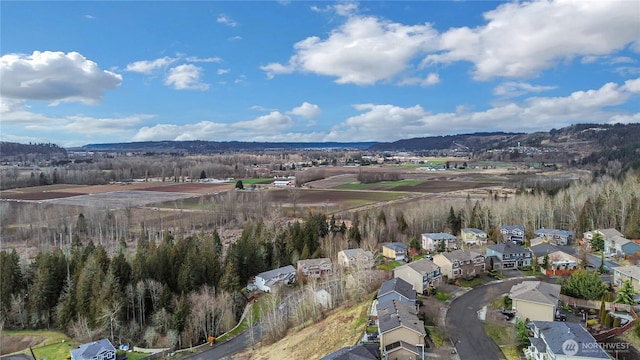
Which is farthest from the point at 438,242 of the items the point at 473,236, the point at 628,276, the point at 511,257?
the point at 628,276

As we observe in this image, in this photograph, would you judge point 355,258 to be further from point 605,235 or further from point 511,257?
point 605,235

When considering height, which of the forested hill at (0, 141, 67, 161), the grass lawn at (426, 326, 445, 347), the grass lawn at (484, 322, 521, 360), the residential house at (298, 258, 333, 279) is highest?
the forested hill at (0, 141, 67, 161)

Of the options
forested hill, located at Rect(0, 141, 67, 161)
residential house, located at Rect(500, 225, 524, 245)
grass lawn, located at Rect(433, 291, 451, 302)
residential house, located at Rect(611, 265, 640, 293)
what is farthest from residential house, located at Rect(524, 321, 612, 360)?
forested hill, located at Rect(0, 141, 67, 161)

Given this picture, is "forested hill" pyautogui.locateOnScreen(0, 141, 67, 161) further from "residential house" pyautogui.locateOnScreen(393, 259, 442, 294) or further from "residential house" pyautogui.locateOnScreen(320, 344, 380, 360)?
"residential house" pyautogui.locateOnScreen(320, 344, 380, 360)

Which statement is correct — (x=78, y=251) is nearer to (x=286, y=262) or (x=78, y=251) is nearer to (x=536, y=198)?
(x=286, y=262)

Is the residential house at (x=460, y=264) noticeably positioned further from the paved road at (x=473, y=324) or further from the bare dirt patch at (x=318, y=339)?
the bare dirt patch at (x=318, y=339)

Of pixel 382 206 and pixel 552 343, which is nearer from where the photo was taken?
pixel 552 343

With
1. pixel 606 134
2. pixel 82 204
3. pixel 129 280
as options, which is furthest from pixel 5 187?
pixel 606 134
